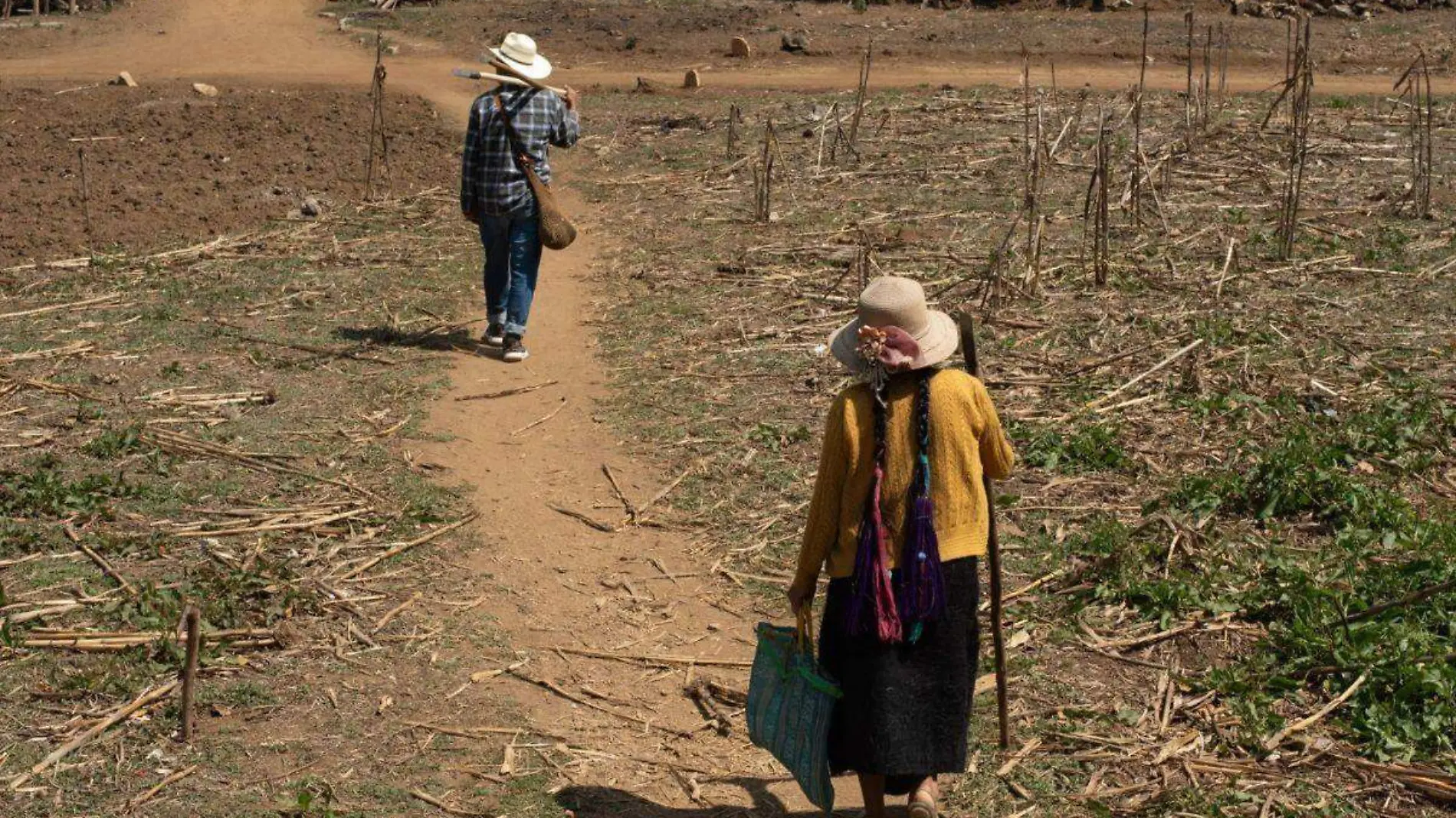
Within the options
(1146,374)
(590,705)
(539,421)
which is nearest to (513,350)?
(539,421)

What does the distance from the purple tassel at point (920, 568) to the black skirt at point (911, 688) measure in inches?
4.0

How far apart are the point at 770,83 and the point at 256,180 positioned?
25.0 feet

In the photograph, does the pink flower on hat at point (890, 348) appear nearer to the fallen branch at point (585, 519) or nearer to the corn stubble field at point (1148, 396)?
the corn stubble field at point (1148, 396)

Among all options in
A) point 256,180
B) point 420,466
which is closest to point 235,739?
point 420,466

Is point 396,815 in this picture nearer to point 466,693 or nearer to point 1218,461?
point 466,693

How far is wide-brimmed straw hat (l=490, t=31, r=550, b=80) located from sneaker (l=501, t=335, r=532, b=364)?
1.50m

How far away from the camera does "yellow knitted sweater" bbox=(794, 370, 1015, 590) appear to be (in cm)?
448

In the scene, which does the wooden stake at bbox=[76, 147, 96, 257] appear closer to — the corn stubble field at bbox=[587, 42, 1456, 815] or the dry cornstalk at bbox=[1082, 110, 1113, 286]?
the corn stubble field at bbox=[587, 42, 1456, 815]

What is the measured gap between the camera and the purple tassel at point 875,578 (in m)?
4.47

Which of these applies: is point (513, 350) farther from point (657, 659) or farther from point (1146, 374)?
point (657, 659)

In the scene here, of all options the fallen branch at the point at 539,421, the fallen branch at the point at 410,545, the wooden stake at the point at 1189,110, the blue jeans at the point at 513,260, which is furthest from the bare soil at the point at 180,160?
the wooden stake at the point at 1189,110

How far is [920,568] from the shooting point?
446cm

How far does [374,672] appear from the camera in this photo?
5945 millimetres

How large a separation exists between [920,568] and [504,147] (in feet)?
17.5
